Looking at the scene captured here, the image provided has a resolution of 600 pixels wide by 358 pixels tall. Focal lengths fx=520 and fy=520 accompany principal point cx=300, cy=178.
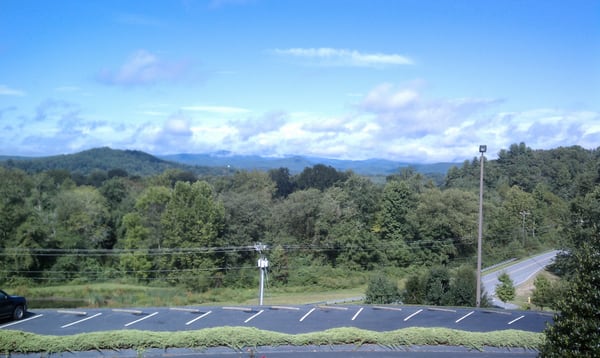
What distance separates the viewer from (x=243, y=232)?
51438 mm

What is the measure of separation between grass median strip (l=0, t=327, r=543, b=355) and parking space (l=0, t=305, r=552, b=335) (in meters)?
2.76

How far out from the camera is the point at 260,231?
177 ft

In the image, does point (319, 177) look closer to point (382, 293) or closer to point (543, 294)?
point (543, 294)

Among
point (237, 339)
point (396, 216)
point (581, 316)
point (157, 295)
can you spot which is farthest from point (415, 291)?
point (396, 216)

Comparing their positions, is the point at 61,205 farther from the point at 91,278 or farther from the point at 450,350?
the point at 450,350

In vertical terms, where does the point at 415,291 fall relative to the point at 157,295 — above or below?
above

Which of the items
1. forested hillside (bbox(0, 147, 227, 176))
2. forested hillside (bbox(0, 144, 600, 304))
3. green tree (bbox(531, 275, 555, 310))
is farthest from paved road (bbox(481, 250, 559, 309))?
forested hillside (bbox(0, 147, 227, 176))

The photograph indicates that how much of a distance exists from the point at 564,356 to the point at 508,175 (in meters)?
78.0

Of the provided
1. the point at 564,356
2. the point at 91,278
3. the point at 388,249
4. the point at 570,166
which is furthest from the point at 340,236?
the point at 570,166

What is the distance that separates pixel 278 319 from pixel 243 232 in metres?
33.1

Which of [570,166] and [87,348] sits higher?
[570,166]

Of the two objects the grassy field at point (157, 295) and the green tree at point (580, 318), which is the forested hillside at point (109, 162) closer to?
the grassy field at point (157, 295)

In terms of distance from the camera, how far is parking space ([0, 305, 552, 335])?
17.3m

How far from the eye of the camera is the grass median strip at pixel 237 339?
13102mm
